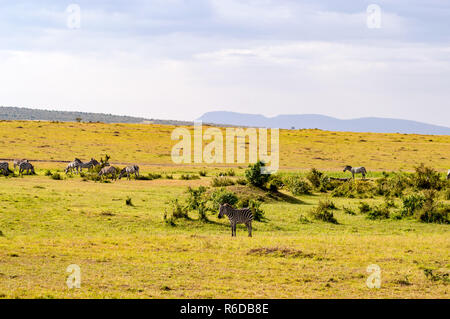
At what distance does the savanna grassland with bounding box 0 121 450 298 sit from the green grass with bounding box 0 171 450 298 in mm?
33

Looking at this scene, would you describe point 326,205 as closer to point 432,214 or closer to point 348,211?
point 348,211

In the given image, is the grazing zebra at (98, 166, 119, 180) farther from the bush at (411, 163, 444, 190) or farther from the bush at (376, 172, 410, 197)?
the bush at (411, 163, 444, 190)

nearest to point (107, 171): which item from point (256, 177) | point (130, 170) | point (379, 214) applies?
point (130, 170)

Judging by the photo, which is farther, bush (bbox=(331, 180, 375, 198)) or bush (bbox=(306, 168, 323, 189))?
bush (bbox=(306, 168, 323, 189))

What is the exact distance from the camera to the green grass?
1222 cm

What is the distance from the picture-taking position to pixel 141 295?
1150 cm

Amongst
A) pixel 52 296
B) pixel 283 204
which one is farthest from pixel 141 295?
pixel 283 204

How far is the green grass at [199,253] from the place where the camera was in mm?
12219

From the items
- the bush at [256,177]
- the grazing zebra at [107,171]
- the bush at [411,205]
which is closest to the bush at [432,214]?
the bush at [411,205]

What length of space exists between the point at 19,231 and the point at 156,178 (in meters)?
22.0

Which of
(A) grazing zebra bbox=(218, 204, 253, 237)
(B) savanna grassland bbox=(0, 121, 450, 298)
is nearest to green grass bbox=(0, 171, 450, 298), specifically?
(B) savanna grassland bbox=(0, 121, 450, 298)

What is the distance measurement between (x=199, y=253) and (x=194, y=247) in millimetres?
961

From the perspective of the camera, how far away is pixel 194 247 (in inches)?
673

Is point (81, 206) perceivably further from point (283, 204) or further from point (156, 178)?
point (156, 178)
